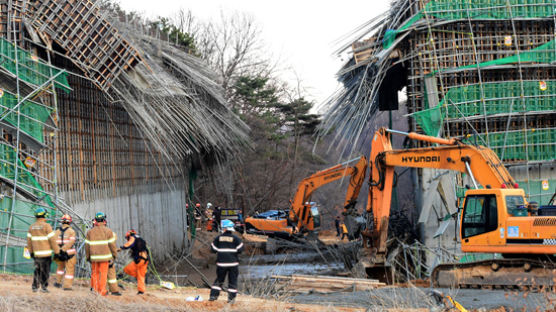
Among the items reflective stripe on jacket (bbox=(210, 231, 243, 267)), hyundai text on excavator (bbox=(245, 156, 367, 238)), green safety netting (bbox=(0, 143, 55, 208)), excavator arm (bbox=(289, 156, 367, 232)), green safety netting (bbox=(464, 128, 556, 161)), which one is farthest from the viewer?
green safety netting (bbox=(464, 128, 556, 161))

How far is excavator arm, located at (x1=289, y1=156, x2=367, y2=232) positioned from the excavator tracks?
5818mm

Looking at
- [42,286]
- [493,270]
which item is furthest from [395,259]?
[42,286]

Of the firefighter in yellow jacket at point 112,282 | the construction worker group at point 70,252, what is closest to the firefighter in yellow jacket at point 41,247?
the construction worker group at point 70,252

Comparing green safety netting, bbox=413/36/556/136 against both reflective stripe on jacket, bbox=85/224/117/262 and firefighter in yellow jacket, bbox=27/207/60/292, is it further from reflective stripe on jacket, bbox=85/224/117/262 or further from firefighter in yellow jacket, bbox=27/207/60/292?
firefighter in yellow jacket, bbox=27/207/60/292

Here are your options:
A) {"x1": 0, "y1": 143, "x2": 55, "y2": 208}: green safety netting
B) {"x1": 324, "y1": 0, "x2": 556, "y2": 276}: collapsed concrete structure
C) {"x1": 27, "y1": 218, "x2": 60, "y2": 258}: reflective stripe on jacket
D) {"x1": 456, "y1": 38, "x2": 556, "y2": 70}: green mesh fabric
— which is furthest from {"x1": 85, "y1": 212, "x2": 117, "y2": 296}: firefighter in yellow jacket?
{"x1": 456, "y1": 38, "x2": 556, "y2": 70}: green mesh fabric

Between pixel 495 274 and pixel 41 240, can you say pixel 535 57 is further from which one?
pixel 41 240

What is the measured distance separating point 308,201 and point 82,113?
10.0 metres

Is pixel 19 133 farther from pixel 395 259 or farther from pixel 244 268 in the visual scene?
pixel 395 259

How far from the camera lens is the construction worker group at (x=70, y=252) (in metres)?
13.0

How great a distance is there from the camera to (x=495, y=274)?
15.4 m

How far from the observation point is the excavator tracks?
47.8 ft

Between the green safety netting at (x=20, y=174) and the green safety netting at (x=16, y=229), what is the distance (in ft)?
1.34

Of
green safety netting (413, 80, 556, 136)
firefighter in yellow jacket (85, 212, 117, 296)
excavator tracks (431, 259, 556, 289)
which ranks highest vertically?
green safety netting (413, 80, 556, 136)

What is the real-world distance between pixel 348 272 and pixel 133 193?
315 inches
